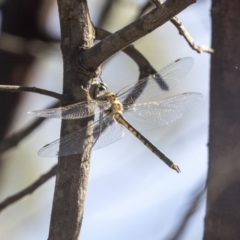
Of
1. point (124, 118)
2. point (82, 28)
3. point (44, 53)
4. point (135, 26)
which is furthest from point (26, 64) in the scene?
point (135, 26)

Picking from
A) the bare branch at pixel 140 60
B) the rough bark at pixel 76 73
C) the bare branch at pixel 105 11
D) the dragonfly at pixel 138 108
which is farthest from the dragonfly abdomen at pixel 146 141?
the bare branch at pixel 105 11

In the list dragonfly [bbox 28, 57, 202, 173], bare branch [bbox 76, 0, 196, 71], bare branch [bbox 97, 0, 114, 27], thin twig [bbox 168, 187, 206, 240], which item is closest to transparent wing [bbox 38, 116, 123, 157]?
dragonfly [bbox 28, 57, 202, 173]

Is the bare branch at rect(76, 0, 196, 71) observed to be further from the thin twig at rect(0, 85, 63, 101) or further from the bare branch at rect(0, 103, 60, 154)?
the bare branch at rect(0, 103, 60, 154)

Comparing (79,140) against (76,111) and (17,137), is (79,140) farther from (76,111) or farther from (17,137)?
(17,137)

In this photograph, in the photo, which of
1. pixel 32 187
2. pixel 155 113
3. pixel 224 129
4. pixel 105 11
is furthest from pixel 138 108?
pixel 105 11

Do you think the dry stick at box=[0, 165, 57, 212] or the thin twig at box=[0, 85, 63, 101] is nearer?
the thin twig at box=[0, 85, 63, 101]

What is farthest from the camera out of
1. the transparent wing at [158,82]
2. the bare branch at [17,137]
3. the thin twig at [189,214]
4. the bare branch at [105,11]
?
the bare branch at [105,11]

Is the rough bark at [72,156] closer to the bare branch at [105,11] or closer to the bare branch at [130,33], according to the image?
the bare branch at [130,33]
